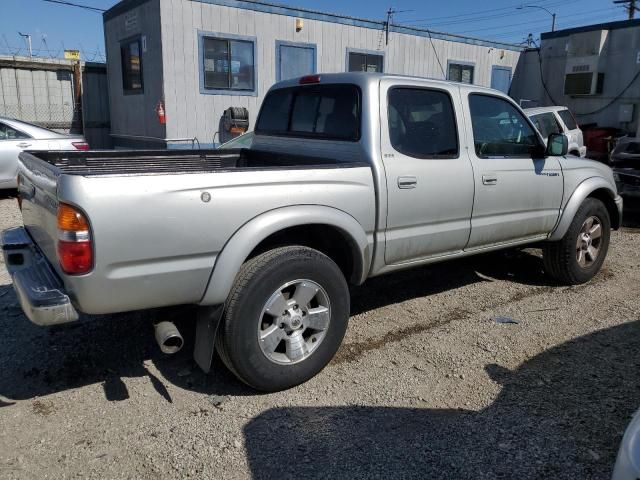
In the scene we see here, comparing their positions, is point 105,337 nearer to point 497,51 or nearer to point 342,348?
point 342,348

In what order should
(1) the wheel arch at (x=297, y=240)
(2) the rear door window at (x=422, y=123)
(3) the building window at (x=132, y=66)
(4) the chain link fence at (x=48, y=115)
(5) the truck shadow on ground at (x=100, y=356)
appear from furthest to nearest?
(4) the chain link fence at (x=48, y=115) < (3) the building window at (x=132, y=66) < (2) the rear door window at (x=422, y=123) < (5) the truck shadow on ground at (x=100, y=356) < (1) the wheel arch at (x=297, y=240)

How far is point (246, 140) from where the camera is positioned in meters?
7.46

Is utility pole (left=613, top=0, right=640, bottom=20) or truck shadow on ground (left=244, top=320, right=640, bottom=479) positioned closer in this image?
truck shadow on ground (left=244, top=320, right=640, bottom=479)

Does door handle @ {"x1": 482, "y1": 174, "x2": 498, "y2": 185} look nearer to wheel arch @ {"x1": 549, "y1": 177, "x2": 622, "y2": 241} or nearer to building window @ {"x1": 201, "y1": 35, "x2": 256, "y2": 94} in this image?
wheel arch @ {"x1": 549, "y1": 177, "x2": 622, "y2": 241}

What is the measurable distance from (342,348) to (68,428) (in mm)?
1844

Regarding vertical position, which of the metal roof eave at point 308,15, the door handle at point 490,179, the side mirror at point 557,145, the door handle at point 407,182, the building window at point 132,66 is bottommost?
the door handle at point 490,179

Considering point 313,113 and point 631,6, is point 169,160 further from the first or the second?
point 631,6

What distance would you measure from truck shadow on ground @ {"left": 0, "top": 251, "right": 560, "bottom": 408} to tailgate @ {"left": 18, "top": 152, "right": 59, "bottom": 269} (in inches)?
27.8

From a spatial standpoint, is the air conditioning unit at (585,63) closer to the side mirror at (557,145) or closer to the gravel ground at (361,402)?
the side mirror at (557,145)

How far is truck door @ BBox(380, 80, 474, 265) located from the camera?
3871 millimetres

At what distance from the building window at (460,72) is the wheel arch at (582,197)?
11108 millimetres

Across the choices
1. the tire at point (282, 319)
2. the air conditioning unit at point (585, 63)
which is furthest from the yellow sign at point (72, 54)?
the tire at point (282, 319)

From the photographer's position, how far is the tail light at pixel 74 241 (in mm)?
2684

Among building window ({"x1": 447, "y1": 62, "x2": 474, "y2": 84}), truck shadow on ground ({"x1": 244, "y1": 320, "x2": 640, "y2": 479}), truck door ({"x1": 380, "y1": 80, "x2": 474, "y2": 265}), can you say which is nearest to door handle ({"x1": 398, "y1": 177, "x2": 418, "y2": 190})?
truck door ({"x1": 380, "y1": 80, "x2": 474, "y2": 265})
